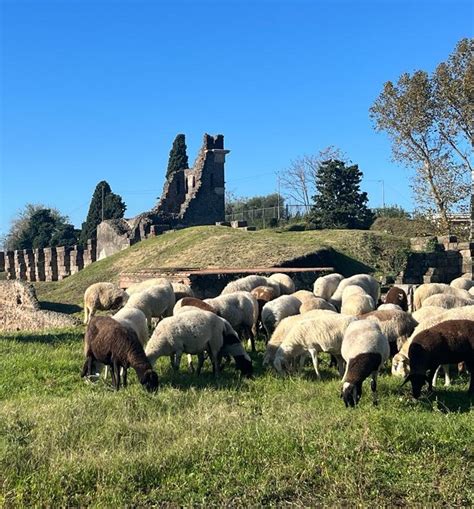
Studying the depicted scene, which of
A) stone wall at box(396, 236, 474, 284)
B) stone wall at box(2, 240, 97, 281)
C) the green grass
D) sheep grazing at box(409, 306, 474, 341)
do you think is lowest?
the green grass

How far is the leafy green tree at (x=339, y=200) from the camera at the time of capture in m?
37.0

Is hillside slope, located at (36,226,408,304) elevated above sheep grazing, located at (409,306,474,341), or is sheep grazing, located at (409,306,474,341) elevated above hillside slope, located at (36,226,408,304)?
hillside slope, located at (36,226,408,304)

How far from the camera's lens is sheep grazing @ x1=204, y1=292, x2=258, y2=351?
11328mm

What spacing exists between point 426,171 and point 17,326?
20.3 meters

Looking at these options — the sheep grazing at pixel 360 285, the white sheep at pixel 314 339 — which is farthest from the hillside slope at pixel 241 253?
the white sheep at pixel 314 339

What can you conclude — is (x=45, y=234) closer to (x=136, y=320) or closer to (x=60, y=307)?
(x=60, y=307)

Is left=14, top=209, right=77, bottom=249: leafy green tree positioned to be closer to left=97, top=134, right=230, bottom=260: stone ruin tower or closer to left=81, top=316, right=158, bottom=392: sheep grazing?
left=97, top=134, right=230, bottom=260: stone ruin tower

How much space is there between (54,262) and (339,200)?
16450 mm

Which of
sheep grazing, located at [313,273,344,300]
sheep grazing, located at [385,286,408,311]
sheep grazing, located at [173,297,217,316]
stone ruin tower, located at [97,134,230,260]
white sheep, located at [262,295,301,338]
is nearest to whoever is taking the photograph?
sheep grazing, located at [173,297,217,316]

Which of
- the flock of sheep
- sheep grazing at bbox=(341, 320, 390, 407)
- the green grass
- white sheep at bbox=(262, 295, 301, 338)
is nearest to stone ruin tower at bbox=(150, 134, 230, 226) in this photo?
white sheep at bbox=(262, 295, 301, 338)

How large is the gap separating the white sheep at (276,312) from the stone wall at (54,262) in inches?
993

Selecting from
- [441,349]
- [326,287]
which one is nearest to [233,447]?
Result: [441,349]

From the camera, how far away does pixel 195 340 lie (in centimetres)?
906

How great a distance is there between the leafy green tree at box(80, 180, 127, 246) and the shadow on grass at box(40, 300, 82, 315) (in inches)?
1223
